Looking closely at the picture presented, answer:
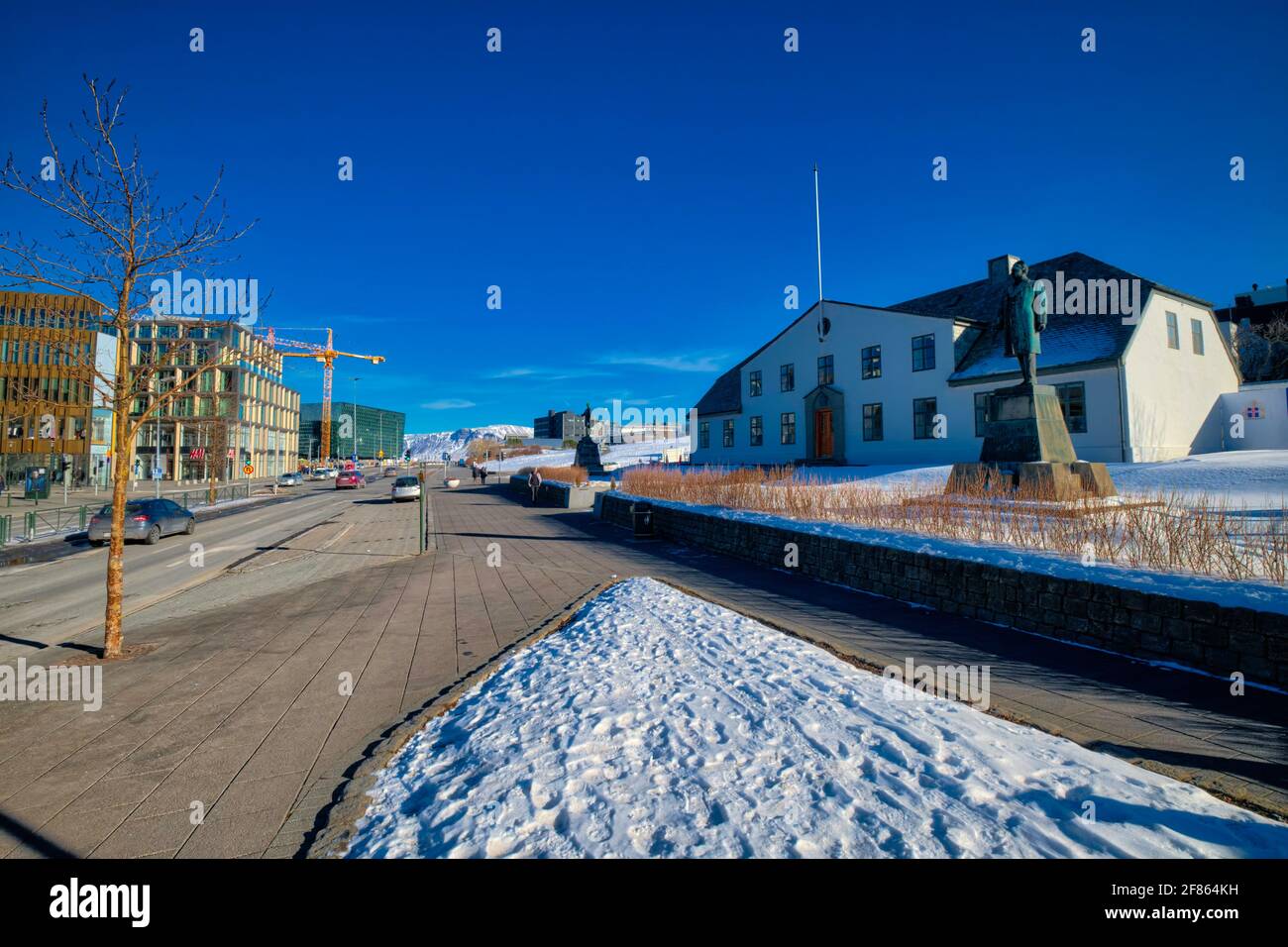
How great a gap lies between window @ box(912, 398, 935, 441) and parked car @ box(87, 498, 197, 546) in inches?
1338

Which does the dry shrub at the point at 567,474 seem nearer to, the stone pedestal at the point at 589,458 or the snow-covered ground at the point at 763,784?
the stone pedestal at the point at 589,458

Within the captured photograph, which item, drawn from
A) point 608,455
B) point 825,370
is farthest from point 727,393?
point 608,455

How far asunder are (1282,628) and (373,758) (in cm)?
766

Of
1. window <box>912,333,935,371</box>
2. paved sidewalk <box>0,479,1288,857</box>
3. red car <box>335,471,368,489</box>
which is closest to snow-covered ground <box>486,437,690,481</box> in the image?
red car <box>335,471,368,489</box>

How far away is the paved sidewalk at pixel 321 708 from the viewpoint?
362cm

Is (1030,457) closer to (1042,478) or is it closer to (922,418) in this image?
(1042,478)

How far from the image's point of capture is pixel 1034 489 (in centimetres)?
1302

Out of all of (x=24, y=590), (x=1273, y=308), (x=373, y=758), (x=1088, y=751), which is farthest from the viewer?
(x=1273, y=308)

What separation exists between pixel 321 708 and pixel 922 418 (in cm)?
3130

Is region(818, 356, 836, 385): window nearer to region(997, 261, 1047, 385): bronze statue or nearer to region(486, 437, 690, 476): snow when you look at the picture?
region(997, 261, 1047, 385): bronze statue

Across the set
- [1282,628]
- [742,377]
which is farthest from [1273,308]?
[1282,628]
